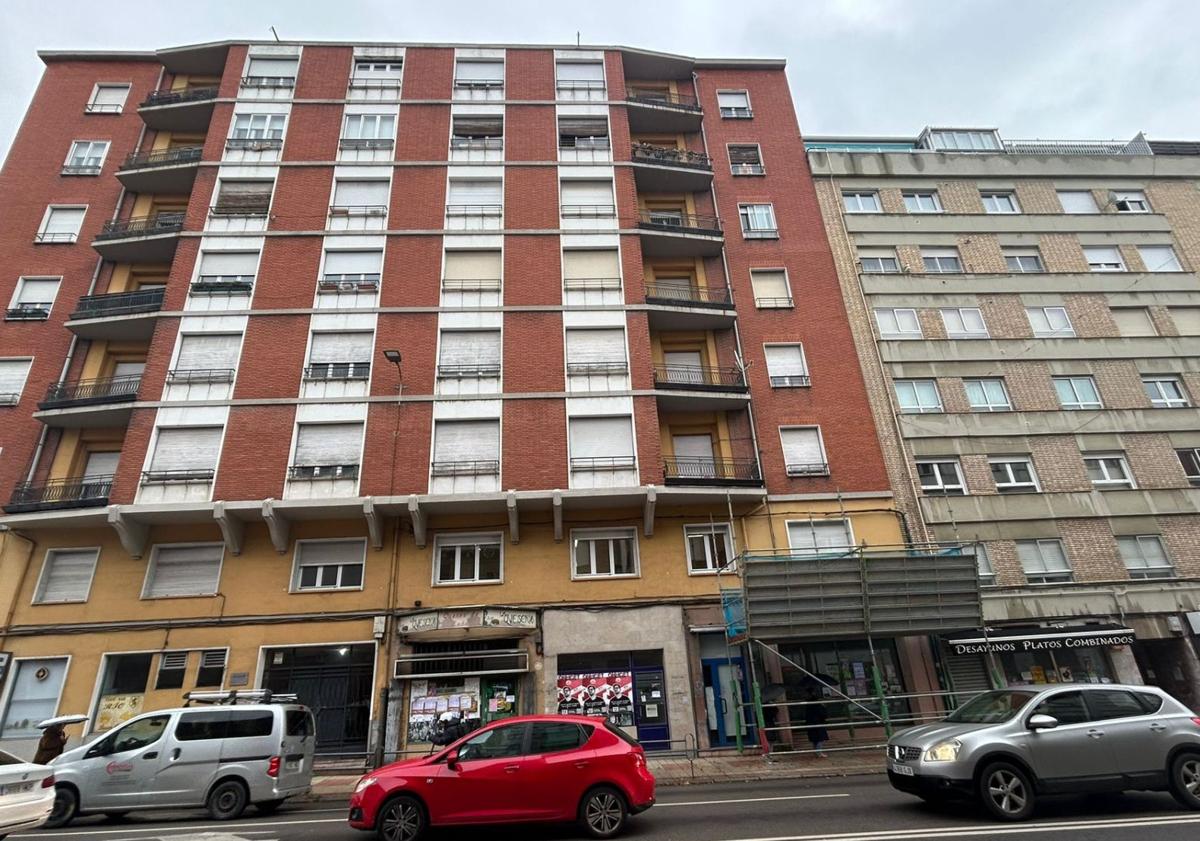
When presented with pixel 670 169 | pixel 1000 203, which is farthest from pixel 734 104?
pixel 1000 203

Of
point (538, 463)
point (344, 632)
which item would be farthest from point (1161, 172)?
point (344, 632)

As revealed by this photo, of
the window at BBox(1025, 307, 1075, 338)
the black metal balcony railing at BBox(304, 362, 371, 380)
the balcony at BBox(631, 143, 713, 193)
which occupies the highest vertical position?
the balcony at BBox(631, 143, 713, 193)

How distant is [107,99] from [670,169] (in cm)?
2244

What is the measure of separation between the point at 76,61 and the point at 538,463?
25.8 metres

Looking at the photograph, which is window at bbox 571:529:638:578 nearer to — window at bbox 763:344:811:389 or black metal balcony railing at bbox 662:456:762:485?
black metal balcony railing at bbox 662:456:762:485

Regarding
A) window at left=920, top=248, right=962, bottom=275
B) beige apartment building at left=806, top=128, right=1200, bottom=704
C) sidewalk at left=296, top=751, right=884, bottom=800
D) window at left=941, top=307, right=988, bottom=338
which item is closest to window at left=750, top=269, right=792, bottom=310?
beige apartment building at left=806, top=128, right=1200, bottom=704

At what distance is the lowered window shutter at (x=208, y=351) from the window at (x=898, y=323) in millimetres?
21902

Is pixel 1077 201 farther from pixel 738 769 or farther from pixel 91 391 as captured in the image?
pixel 91 391

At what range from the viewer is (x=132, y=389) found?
63.1ft

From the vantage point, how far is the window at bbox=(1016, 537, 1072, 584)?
61.2 feet

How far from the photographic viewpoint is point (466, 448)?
18000 millimetres

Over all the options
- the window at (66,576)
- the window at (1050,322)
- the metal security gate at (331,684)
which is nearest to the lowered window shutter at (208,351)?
the window at (66,576)

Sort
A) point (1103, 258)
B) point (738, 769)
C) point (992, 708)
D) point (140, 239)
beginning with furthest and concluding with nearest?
point (1103, 258) < point (140, 239) < point (738, 769) < point (992, 708)

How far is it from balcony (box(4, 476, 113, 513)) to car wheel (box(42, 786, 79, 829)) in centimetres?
907
